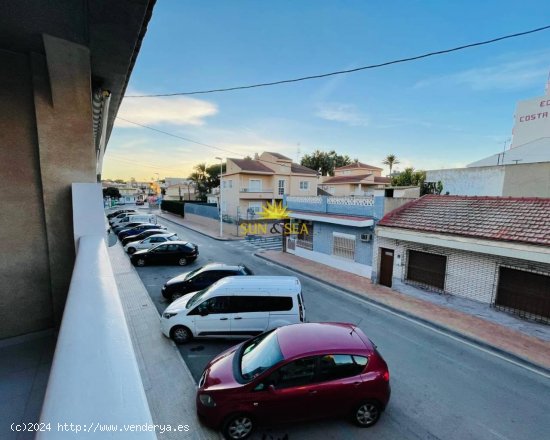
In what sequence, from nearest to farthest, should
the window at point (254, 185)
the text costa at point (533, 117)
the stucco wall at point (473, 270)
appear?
the stucco wall at point (473, 270) < the text costa at point (533, 117) < the window at point (254, 185)

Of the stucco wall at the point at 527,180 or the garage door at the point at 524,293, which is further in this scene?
the stucco wall at the point at 527,180

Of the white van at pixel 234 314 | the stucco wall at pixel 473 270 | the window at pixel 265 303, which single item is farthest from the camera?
the stucco wall at pixel 473 270

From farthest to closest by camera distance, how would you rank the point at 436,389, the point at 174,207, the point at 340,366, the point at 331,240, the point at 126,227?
the point at 174,207
the point at 126,227
the point at 331,240
the point at 436,389
the point at 340,366

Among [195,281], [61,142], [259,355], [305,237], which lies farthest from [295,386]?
[305,237]

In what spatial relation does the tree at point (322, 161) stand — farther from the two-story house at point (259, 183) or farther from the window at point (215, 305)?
the window at point (215, 305)

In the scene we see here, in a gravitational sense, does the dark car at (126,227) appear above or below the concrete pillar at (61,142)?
below

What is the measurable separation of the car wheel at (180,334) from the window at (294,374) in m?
3.87

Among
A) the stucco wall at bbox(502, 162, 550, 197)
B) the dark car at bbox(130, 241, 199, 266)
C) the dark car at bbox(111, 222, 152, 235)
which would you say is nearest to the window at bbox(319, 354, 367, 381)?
the dark car at bbox(130, 241, 199, 266)

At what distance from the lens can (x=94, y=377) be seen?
1261 millimetres

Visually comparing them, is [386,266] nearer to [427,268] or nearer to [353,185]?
[427,268]

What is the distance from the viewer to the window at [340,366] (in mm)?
5273

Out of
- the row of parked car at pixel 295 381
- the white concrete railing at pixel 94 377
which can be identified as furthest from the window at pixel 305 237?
the white concrete railing at pixel 94 377

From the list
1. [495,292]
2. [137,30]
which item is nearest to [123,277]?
[137,30]

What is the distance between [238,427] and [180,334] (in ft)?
12.0
